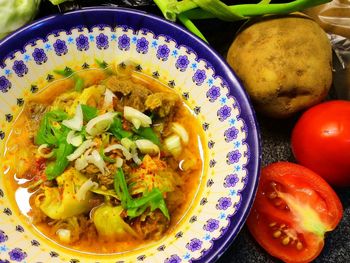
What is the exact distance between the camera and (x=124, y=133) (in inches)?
85.5

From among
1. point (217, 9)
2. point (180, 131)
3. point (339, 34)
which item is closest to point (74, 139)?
point (180, 131)

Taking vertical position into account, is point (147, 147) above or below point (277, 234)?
above

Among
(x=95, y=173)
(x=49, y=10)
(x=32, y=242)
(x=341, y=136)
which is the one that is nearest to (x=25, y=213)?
(x=32, y=242)

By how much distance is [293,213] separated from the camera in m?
2.24

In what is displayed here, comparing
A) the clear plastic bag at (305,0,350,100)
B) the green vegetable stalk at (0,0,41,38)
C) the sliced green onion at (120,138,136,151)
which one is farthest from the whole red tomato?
the green vegetable stalk at (0,0,41,38)

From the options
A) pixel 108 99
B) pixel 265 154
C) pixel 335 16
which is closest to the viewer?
pixel 108 99

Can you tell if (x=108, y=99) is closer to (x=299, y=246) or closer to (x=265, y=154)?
(x=265, y=154)

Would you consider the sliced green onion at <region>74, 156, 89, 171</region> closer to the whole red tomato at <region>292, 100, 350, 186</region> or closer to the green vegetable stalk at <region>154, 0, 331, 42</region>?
the green vegetable stalk at <region>154, 0, 331, 42</region>

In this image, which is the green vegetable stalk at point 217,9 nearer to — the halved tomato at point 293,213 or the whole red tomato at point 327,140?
the whole red tomato at point 327,140

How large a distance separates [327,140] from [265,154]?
0.35 meters

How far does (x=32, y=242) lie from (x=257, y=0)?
5.43 feet

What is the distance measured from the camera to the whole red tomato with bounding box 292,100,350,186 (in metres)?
2.29

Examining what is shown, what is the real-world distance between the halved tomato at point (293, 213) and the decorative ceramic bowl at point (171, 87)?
297 mm

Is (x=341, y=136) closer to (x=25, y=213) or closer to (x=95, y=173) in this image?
(x=95, y=173)
